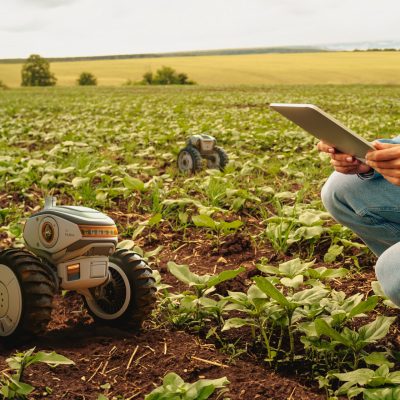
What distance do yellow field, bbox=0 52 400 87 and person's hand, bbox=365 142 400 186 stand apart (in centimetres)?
4180

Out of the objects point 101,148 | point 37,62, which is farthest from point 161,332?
point 37,62

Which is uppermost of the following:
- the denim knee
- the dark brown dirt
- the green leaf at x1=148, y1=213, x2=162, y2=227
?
the denim knee

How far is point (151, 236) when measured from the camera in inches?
155

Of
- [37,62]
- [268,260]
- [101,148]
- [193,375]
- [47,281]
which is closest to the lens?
[193,375]

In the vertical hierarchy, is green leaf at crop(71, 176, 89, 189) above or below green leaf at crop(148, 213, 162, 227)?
above

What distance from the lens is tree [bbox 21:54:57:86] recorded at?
62.1 meters

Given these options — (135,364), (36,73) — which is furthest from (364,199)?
(36,73)

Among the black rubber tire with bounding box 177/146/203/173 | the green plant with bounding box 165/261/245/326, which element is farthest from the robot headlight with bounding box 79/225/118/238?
the black rubber tire with bounding box 177/146/203/173

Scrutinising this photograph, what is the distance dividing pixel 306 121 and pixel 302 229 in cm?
124

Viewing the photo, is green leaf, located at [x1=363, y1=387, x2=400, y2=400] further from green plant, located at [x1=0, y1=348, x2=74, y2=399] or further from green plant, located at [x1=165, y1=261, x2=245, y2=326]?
green plant, located at [x1=0, y1=348, x2=74, y2=399]

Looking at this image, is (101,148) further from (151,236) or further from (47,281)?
(47,281)

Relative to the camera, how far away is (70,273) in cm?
251

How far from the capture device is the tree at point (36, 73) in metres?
62.1

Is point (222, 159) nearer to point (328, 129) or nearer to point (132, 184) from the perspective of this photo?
point (132, 184)
